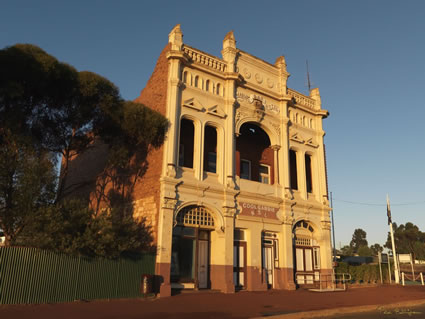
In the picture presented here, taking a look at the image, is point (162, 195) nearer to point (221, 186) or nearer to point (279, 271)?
point (221, 186)

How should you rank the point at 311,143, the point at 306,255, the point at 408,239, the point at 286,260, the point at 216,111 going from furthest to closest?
the point at 408,239 < the point at 311,143 < the point at 306,255 < the point at 286,260 < the point at 216,111

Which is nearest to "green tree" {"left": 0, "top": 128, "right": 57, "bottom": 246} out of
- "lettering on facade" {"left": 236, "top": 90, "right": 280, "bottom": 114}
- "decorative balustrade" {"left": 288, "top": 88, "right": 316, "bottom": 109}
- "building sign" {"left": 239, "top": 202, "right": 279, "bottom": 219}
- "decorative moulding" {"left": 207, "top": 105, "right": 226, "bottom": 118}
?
"decorative moulding" {"left": 207, "top": 105, "right": 226, "bottom": 118}

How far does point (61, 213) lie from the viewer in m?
14.2

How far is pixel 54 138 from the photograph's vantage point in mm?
17891

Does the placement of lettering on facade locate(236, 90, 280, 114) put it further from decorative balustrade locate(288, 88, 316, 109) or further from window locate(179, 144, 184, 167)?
window locate(179, 144, 184, 167)

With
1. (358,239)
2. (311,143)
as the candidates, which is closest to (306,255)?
(311,143)

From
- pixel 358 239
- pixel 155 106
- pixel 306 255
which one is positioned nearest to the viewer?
pixel 155 106

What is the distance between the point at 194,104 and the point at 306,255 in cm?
1221

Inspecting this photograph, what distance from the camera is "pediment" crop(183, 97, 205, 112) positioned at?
65.4 ft

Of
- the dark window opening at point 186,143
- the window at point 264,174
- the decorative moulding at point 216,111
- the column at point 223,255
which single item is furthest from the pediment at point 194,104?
the window at point 264,174

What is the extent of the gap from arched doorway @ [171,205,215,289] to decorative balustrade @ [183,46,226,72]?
26.8ft

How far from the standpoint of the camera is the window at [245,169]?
78.0 feet

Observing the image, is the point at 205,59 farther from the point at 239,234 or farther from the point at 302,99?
the point at 239,234

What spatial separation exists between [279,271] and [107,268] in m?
10.9
